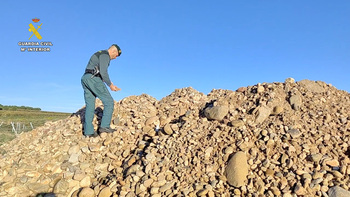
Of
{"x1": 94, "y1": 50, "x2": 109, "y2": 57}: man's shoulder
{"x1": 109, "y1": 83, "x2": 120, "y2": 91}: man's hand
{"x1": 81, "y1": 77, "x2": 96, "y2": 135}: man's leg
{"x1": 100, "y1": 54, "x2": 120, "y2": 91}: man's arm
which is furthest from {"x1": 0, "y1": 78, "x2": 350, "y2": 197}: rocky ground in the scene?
{"x1": 94, "y1": 50, "x2": 109, "y2": 57}: man's shoulder

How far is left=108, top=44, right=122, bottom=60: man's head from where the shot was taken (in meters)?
5.89

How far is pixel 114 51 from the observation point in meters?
5.89

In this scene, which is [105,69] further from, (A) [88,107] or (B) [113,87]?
(A) [88,107]

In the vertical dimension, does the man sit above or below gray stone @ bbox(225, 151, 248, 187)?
above

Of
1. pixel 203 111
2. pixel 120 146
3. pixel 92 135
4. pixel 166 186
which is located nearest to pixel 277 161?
pixel 166 186

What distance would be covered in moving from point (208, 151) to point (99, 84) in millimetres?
2961

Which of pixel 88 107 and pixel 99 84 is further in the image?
pixel 88 107

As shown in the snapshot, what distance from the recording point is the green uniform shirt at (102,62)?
5637 millimetres

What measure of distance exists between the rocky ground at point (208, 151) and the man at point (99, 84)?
1.03 ft

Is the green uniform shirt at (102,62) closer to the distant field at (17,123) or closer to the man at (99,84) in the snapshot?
the man at (99,84)

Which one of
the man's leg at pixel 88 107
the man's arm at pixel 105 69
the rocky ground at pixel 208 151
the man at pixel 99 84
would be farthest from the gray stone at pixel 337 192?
the man's leg at pixel 88 107

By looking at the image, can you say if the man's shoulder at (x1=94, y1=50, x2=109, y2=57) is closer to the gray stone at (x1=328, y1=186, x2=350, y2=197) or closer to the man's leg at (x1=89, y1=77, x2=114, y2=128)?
the man's leg at (x1=89, y1=77, x2=114, y2=128)

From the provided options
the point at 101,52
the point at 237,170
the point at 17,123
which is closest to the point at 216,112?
the point at 237,170

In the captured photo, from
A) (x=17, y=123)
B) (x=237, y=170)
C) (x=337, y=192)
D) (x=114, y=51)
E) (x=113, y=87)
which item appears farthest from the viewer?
(x=17, y=123)
